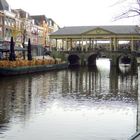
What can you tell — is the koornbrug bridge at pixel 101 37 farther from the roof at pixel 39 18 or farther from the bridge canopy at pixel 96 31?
the roof at pixel 39 18

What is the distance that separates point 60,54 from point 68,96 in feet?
197

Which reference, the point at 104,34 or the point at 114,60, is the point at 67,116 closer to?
the point at 114,60

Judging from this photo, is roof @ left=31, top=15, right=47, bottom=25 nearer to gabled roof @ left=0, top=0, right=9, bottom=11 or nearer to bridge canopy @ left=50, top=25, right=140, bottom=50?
bridge canopy @ left=50, top=25, right=140, bottom=50

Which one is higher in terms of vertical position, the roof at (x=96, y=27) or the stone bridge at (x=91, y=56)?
the roof at (x=96, y=27)

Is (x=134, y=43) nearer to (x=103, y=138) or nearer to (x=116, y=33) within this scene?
(x=116, y=33)

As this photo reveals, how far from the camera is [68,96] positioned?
1187 inches

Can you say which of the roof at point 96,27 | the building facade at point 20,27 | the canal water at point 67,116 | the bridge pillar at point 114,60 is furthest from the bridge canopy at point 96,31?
the canal water at point 67,116

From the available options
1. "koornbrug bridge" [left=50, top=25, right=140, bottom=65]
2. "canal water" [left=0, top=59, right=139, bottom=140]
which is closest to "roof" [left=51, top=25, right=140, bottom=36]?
"koornbrug bridge" [left=50, top=25, right=140, bottom=65]

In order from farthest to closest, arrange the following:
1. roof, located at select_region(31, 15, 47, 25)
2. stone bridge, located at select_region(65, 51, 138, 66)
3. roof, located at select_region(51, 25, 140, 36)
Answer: roof, located at select_region(31, 15, 47, 25), roof, located at select_region(51, 25, 140, 36), stone bridge, located at select_region(65, 51, 138, 66)

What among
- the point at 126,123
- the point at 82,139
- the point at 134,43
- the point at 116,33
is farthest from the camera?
the point at 134,43

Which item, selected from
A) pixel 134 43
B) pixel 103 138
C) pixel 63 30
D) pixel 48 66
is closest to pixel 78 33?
pixel 63 30

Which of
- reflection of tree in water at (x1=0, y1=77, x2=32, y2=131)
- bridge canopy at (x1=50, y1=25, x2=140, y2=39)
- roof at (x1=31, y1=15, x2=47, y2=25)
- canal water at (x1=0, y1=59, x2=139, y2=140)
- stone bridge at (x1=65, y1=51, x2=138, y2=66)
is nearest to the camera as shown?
canal water at (x1=0, y1=59, x2=139, y2=140)

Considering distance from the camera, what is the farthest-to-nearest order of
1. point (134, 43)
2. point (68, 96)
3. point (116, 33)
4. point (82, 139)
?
1. point (134, 43)
2. point (116, 33)
3. point (68, 96)
4. point (82, 139)

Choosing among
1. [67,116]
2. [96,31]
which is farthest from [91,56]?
[67,116]
